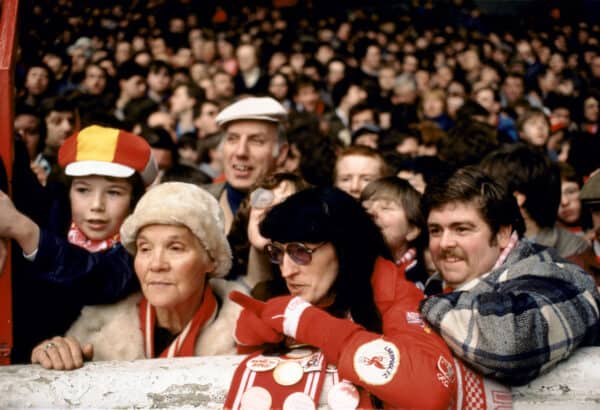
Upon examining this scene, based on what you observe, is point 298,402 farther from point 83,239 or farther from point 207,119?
point 207,119

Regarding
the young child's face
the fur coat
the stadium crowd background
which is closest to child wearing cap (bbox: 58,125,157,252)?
the young child's face

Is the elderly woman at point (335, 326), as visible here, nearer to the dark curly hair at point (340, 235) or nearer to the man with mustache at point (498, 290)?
the dark curly hair at point (340, 235)

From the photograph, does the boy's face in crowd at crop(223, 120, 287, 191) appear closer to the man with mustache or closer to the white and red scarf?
the man with mustache

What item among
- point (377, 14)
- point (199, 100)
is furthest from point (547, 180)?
point (377, 14)

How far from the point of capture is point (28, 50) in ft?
12.5

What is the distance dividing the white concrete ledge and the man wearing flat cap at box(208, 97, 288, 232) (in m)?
1.75

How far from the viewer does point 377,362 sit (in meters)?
1.88

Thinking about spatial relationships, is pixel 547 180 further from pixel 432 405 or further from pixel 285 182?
pixel 432 405

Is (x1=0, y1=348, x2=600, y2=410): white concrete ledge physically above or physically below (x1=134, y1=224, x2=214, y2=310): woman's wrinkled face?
below

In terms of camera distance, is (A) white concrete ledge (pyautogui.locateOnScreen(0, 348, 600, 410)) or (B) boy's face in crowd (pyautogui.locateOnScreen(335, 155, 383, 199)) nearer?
(A) white concrete ledge (pyautogui.locateOnScreen(0, 348, 600, 410))

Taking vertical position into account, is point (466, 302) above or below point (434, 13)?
below

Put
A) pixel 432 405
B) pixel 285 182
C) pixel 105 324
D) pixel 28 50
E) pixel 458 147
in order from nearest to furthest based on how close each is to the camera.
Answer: pixel 432 405 → pixel 105 324 → pixel 285 182 → pixel 28 50 → pixel 458 147

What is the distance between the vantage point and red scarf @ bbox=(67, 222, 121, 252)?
8.87 ft

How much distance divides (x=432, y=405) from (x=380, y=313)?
42cm
